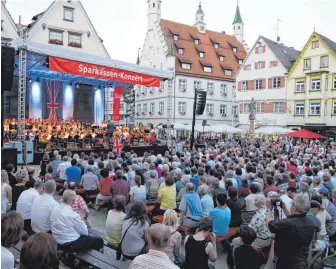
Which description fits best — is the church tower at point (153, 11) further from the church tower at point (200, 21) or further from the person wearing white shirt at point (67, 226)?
the person wearing white shirt at point (67, 226)

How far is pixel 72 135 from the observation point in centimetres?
2067

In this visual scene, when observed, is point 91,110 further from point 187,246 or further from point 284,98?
point 187,246

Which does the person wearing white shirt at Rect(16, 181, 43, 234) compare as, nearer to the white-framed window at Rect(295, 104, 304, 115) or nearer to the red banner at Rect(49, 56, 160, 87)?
the red banner at Rect(49, 56, 160, 87)

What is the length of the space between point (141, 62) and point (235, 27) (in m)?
18.6

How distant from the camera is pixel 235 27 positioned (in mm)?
53000

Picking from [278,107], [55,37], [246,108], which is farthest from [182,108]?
[55,37]

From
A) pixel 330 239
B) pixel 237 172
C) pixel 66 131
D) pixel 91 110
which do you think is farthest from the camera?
pixel 91 110

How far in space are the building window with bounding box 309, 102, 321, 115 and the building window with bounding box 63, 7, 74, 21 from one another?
84.3 feet

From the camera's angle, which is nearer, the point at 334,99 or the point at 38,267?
the point at 38,267

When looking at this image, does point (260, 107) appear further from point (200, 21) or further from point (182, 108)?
point (200, 21)

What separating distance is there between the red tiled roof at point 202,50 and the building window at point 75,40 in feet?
45.0

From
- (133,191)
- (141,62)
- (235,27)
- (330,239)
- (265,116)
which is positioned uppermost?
(235,27)

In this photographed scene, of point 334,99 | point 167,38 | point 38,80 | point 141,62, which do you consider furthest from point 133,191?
point 141,62

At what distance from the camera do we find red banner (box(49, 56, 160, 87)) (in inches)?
586
